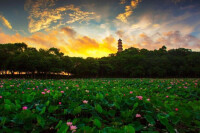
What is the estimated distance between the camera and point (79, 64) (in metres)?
44.8

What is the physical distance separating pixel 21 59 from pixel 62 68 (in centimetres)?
1099

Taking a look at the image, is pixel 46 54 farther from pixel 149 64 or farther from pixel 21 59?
pixel 149 64

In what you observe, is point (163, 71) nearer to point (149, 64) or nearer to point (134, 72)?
point (149, 64)

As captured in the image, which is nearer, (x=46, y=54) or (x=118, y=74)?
(x=46, y=54)

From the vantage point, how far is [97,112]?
2.29 meters

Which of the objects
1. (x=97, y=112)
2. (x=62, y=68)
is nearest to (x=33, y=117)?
(x=97, y=112)

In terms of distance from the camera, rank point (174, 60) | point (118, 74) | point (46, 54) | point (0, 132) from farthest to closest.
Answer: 1. point (118, 74)
2. point (174, 60)
3. point (46, 54)
4. point (0, 132)

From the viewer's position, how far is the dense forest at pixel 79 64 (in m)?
31.1

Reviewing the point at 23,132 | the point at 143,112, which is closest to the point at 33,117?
the point at 23,132

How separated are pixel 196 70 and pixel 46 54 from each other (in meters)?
53.1

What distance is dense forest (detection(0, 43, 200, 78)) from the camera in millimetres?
31062

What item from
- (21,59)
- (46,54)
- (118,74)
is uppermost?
(46,54)

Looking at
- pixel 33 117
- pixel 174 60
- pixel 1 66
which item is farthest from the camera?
pixel 174 60

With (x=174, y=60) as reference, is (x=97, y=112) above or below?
below
